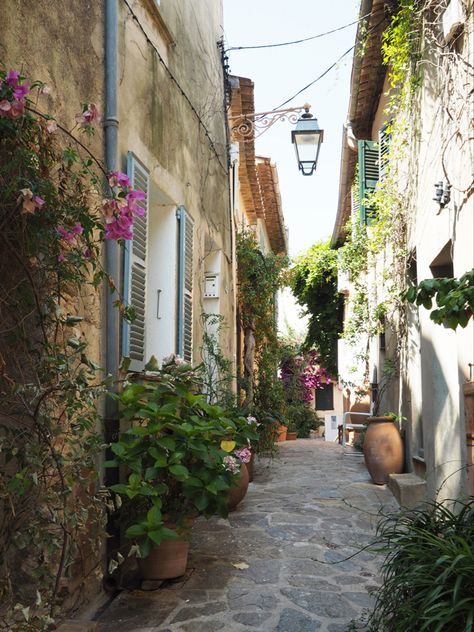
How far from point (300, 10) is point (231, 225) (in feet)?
9.59

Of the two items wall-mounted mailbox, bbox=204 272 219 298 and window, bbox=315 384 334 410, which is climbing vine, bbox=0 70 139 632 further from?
window, bbox=315 384 334 410

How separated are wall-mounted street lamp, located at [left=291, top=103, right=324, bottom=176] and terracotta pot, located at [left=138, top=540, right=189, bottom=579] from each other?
5655 mm

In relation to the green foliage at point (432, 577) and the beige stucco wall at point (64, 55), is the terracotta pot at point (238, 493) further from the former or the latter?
the green foliage at point (432, 577)

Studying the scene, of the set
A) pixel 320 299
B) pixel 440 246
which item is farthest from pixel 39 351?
pixel 320 299

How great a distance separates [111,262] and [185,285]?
2009 mm

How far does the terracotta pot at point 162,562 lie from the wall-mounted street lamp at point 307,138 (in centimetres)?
565

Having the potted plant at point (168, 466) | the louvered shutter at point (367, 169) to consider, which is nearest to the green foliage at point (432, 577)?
the potted plant at point (168, 466)

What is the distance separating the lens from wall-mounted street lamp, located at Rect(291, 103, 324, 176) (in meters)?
8.67

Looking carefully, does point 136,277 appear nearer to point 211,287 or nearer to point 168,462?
point 168,462

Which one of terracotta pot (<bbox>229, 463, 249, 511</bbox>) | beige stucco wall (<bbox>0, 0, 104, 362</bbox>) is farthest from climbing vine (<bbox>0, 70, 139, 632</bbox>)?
terracotta pot (<bbox>229, 463, 249, 511</bbox>)

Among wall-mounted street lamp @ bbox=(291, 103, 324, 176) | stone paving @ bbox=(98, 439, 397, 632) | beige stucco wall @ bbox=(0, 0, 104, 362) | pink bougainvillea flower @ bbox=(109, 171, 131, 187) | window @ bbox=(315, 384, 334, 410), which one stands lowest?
stone paving @ bbox=(98, 439, 397, 632)

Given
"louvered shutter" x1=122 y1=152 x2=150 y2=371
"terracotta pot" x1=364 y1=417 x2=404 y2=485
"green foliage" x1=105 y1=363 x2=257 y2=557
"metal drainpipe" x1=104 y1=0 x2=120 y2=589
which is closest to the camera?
"green foliage" x1=105 y1=363 x2=257 y2=557

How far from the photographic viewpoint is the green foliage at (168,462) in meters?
4.07

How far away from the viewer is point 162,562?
4473mm
